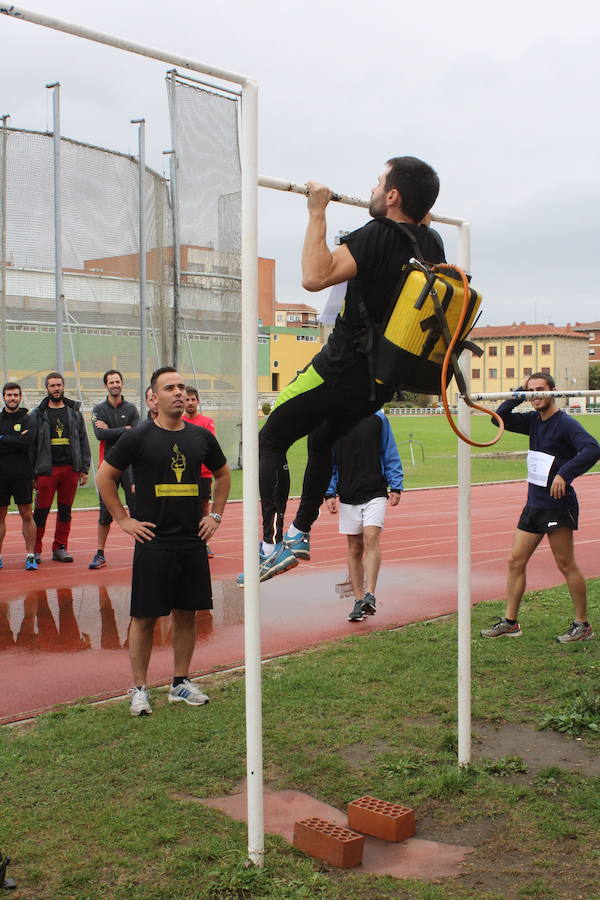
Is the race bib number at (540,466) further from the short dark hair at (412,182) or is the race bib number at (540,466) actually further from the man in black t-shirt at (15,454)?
the man in black t-shirt at (15,454)

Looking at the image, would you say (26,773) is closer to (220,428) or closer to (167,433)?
(167,433)

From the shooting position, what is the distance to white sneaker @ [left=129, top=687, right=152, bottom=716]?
5.94 meters

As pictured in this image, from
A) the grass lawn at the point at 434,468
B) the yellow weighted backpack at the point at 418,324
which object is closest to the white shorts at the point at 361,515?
the yellow weighted backpack at the point at 418,324

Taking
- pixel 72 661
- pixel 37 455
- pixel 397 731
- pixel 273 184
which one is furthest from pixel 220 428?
pixel 273 184

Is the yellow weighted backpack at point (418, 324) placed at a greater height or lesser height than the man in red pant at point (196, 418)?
greater

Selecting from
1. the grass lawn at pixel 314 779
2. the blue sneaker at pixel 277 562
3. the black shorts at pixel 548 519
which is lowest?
the grass lawn at pixel 314 779

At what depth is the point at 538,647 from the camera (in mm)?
7598

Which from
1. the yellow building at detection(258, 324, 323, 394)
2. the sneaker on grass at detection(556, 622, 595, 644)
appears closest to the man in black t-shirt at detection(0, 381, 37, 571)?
the yellow building at detection(258, 324, 323, 394)

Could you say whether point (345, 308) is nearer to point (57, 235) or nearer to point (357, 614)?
point (357, 614)

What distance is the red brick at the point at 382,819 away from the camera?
13.8 ft

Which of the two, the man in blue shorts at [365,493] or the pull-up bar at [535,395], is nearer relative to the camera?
the pull-up bar at [535,395]

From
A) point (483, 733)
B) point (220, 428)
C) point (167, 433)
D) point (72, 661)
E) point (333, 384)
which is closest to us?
point (333, 384)

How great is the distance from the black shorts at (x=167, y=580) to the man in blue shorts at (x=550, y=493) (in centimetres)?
280

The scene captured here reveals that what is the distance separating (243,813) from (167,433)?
2.68 metres
